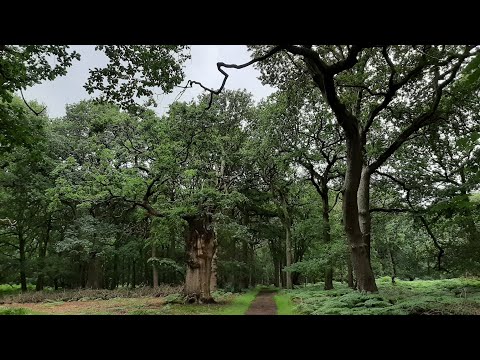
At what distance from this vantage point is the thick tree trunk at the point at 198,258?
1524 cm

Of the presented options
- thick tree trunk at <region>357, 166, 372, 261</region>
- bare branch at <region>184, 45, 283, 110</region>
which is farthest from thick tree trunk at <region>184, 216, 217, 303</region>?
bare branch at <region>184, 45, 283, 110</region>

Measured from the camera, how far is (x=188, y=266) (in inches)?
606

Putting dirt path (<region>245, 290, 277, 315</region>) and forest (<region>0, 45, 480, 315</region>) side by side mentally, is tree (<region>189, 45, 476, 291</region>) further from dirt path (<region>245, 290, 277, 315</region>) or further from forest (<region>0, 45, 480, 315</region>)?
dirt path (<region>245, 290, 277, 315</region>)

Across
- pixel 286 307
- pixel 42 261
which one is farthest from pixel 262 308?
pixel 42 261

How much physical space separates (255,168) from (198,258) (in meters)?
7.19

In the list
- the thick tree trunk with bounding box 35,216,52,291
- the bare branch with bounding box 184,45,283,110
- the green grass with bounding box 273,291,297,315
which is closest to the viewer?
the bare branch with bounding box 184,45,283,110

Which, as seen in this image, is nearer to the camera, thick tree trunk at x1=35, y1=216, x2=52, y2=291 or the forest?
the forest

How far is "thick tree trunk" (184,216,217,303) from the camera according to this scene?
50.0 feet

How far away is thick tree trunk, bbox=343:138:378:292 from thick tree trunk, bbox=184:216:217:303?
6.69 metres

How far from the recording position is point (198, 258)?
602 inches
